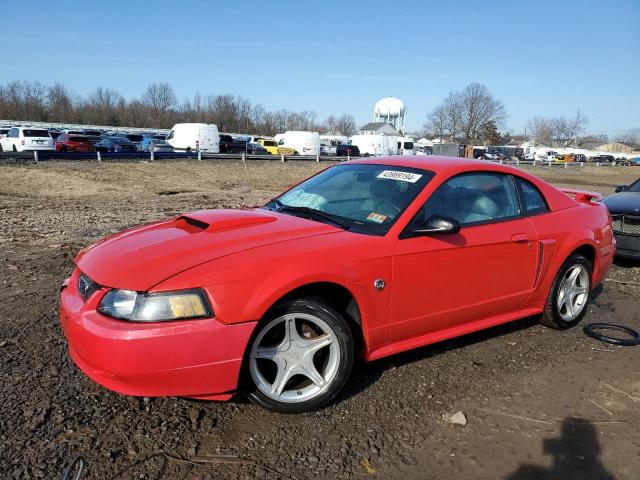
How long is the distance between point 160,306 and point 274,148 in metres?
44.2

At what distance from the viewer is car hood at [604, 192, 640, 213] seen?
22.1 feet

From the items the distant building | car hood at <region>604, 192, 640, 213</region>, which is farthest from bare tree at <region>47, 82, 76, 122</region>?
car hood at <region>604, 192, 640, 213</region>

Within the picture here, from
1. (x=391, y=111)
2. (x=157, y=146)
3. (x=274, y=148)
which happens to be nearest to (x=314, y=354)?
(x=157, y=146)

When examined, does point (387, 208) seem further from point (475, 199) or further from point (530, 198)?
point (530, 198)

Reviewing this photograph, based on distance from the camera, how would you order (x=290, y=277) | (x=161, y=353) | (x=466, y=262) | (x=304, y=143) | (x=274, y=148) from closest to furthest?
(x=161, y=353)
(x=290, y=277)
(x=466, y=262)
(x=304, y=143)
(x=274, y=148)

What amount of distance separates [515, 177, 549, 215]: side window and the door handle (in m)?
0.26

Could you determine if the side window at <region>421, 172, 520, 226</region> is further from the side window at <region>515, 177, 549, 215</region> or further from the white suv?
the white suv

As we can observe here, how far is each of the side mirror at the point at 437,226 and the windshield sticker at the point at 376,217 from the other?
0.73 feet

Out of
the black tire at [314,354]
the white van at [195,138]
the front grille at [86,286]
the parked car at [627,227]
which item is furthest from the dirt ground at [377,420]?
the white van at [195,138]

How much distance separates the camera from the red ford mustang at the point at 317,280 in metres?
2.59

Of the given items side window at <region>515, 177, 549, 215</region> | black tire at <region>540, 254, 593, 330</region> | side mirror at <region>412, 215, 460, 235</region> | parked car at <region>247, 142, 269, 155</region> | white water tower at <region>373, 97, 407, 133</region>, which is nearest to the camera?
side mirror at <region>412, 215, 460, 235</region>

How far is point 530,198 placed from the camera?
13.8 feet

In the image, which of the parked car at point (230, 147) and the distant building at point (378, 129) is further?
the distant building at point (378, 129)

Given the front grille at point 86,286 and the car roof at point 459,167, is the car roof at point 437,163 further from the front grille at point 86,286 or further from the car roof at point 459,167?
the front grille at point 86,286
